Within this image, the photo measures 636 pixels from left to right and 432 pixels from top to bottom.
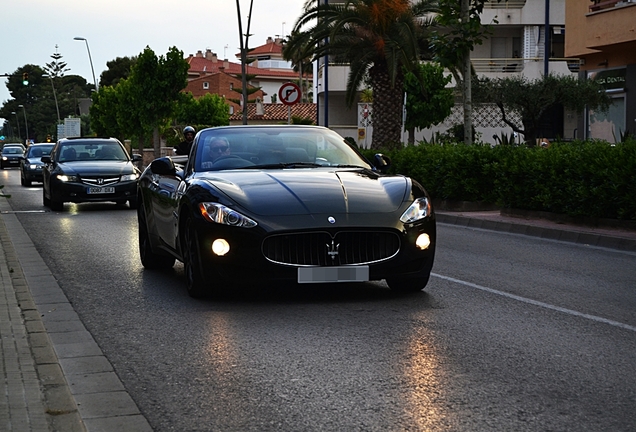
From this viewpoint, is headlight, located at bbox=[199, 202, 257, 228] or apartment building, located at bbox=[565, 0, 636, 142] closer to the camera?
headlight, located at bbox=[199, 202, 257, 228]

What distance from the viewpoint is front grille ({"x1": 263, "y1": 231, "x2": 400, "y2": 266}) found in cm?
834

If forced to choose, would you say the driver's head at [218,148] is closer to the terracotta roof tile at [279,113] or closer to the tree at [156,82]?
the tree at [156,82]

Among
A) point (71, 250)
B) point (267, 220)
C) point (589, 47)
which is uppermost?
point (589, 47)

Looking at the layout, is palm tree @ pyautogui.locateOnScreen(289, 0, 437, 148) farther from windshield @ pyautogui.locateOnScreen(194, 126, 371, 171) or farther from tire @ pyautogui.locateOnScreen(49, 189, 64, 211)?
windshield @ pyautogui.locateOnScreen(194, 126, 371, 171)

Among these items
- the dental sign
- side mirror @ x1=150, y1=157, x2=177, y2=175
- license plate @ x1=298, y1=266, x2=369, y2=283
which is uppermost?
the dental sign

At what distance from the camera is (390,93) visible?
3194cm

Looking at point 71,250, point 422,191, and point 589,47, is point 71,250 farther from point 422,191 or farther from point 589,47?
point 589,47

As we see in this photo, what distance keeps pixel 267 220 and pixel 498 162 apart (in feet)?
41.1

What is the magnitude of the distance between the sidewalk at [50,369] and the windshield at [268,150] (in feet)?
5.93

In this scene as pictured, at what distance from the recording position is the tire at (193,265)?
28.5ft

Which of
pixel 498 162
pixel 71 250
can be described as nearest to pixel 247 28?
pixel 498 162

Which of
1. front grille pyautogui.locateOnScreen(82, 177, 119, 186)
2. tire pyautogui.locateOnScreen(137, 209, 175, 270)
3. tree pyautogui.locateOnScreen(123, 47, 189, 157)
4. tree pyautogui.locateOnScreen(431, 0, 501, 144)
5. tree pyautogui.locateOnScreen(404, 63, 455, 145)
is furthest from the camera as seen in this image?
tree pyautogui.locateOnScreen(404, 63, 455, 145)

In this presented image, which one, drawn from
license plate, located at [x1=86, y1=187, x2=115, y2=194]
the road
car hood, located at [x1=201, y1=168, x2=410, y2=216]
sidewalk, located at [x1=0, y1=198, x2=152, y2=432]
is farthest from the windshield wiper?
license plate, located at [x1=86, y1=187, x2=115, y2=194]

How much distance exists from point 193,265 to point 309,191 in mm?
1101
